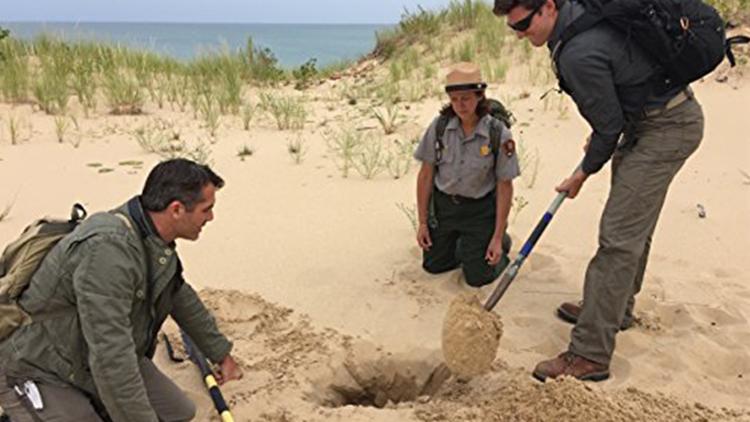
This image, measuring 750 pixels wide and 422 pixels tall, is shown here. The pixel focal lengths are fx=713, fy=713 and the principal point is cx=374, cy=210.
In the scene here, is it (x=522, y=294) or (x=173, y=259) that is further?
(x=522, y=294)

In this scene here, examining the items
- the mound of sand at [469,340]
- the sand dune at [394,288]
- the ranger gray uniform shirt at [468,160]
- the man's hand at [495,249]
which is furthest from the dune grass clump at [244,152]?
the mound of sand at [469,340]

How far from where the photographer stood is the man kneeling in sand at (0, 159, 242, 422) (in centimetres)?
223

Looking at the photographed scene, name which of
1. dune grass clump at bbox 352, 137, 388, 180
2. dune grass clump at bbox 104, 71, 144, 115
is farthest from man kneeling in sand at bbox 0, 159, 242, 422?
dune grass clump at bbox 104, 71, 144, 115

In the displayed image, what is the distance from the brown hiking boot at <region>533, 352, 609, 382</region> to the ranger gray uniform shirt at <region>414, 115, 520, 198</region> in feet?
3.55

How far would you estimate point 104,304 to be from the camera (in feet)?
7.27

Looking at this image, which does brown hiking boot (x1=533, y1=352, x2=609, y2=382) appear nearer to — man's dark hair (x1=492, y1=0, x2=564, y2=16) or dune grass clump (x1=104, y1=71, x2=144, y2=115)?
man's dark hair (x1=492, y1=0, x2=564, y2=16)

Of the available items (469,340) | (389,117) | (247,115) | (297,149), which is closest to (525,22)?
(469,340)

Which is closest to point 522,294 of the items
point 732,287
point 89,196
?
point 732,287

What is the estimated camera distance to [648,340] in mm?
3631

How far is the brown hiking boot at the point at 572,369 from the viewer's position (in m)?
3.27

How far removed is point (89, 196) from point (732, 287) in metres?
4.70

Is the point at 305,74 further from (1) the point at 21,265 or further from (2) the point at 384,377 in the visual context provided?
(1) the point at 21,265

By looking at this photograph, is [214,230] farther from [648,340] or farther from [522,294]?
[648,340]

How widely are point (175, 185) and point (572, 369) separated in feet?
6.56
